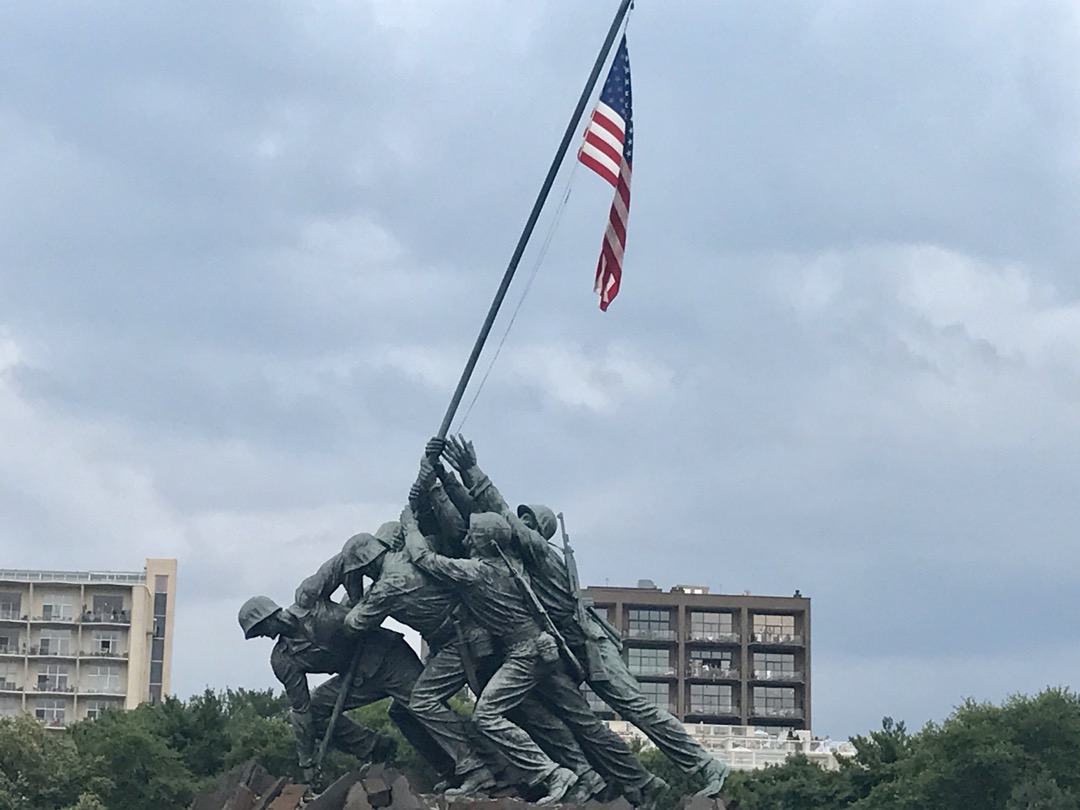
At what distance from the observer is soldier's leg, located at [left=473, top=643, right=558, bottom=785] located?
2625 cm

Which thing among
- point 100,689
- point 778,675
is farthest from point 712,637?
point 100,689

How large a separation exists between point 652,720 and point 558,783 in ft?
6.20

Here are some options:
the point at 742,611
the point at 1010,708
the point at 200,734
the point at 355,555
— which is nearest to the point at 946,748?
the point at 1010,708

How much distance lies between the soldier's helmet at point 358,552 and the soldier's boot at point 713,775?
543 centimetres

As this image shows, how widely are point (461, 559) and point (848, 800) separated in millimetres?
18766

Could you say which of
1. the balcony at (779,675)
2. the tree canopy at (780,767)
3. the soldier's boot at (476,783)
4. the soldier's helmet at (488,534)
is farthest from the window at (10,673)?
the soldier's helmet at (488,534)

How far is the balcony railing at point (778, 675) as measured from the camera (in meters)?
89.8

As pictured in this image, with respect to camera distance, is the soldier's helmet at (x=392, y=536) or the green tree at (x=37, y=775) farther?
the green tree at (x=37, y=775)

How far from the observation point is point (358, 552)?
89.3 ft

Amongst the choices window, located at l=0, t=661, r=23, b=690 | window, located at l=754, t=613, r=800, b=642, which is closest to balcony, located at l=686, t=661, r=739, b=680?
window, located at l=754, t=613, r=800, b=642

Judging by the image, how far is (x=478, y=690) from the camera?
89.9ft

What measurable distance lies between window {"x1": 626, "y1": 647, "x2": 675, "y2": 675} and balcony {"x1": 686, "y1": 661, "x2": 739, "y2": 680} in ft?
3.05

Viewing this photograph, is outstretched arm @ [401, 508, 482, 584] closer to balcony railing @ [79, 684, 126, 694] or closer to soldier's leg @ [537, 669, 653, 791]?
soldier's leg @ [537, 669, 653, 791]

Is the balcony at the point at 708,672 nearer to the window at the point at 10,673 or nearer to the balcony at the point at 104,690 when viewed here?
the balcony at the point at 104,690
